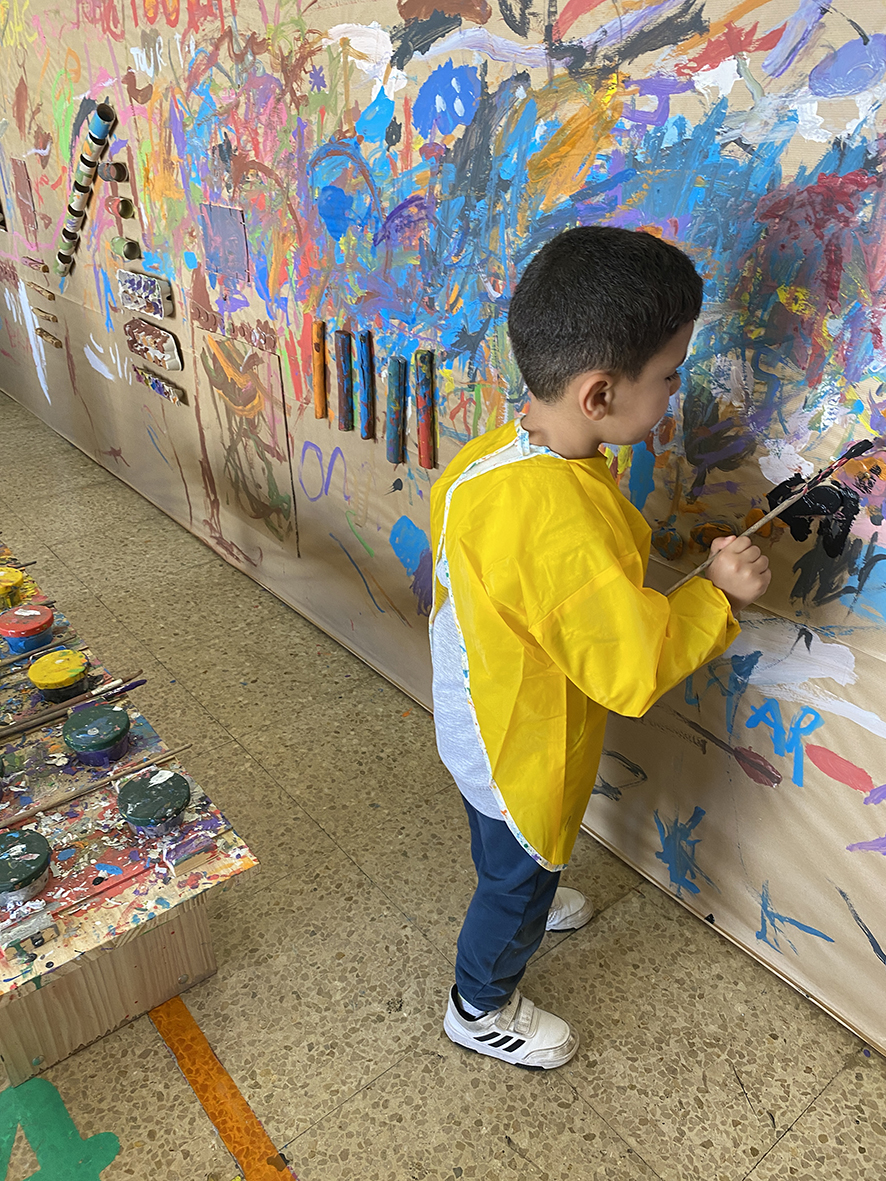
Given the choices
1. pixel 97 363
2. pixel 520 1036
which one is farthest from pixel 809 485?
pixel 97 363

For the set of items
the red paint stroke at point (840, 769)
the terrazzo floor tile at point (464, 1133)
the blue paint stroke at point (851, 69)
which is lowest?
the terrazzo floor tile at point (464, 1133)

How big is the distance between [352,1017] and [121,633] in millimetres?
1538

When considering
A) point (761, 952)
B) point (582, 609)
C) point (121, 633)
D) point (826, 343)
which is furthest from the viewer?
point (121, 633)

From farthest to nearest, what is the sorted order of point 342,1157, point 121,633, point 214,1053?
point 121,633 < point 214,1053 < point 342,1157

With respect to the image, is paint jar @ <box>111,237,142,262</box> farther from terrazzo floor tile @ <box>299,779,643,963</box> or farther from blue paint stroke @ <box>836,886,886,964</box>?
blue paint stroke @ <box>836,886,886,964</box>

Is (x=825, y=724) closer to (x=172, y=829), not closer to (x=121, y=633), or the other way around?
(x=172, y=829)

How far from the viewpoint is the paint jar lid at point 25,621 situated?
5.51 ft

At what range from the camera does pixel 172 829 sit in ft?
4.48

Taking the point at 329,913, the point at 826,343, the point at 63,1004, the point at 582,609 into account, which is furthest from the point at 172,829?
the point at 826,343

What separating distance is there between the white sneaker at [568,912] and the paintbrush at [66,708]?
3.18 feet

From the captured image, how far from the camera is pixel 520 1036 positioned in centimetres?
141

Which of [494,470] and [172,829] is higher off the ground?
[494,470]

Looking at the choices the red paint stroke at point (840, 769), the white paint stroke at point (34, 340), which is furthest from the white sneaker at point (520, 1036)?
the white paint stroke at point (34, 340)

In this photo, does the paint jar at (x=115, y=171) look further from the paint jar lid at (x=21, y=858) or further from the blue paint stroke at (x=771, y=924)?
the blue paint stroke at (x=771, y=924)
